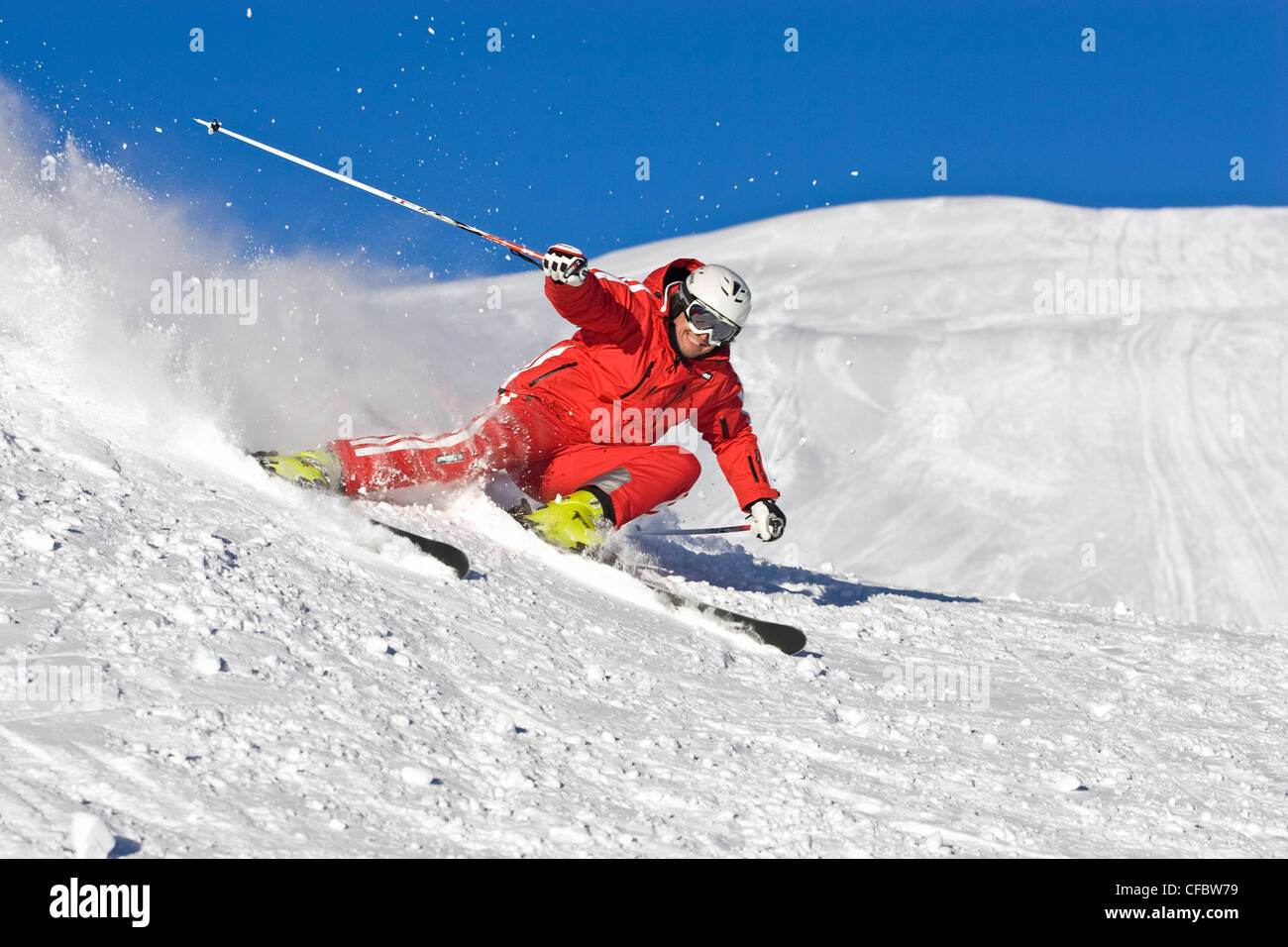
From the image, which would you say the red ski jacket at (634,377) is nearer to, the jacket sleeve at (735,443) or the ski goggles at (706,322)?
the jacket sleeve at (735,443)

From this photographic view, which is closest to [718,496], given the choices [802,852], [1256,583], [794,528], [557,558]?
[794,528]

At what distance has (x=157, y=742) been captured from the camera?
2.63 m

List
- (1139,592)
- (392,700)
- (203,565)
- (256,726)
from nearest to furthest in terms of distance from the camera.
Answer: (256,726)
(392,700)
(203,565)
(1139,592)

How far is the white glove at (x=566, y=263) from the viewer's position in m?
4.96

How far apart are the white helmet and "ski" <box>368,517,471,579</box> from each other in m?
1.70

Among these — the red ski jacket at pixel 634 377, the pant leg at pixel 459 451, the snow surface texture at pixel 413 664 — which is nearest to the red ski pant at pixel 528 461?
the pant leg at pixel 459 451

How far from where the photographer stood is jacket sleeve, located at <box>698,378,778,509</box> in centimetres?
605

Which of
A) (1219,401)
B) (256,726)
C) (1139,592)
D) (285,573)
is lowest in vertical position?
(1139,592)

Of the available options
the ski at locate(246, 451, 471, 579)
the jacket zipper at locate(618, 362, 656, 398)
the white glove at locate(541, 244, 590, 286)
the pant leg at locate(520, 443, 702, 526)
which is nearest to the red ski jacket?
the jacket zipper at locate(618, 362, 656, 398)

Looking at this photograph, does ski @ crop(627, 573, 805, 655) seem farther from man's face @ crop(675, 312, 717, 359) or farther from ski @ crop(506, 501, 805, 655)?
man's face @ crop(675, 312, 717, 359)

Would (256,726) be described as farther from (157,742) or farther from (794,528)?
(794,528)

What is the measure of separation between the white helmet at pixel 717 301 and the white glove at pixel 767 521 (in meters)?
0.85

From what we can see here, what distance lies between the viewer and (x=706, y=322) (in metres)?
5.58

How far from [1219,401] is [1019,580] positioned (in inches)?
178
